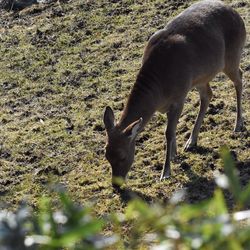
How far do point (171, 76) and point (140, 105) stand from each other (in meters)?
0.42

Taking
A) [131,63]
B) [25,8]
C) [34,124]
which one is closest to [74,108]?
[34,124]

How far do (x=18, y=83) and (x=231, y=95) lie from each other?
123 inches

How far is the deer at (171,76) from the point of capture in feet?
21.5

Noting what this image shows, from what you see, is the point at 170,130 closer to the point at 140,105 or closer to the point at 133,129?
the point at 140,105

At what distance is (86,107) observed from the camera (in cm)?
864

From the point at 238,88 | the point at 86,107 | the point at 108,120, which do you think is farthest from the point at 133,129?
the point at 86,107

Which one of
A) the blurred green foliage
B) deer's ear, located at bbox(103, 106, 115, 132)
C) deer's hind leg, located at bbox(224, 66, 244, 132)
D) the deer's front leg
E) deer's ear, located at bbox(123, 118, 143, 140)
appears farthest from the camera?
deer's hind leg, located at bbox(224, 66, 244, 132)

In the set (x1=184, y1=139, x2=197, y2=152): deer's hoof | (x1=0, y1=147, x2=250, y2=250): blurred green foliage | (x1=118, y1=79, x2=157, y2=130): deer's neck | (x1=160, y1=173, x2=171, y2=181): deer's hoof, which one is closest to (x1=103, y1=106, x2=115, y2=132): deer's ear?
(x1=118, y1=79, x2=157, y2=130): deer's neck

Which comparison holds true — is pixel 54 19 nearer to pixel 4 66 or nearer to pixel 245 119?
pixel 4 66

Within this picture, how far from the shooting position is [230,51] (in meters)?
7.39

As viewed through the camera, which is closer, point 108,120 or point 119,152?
point 119,152

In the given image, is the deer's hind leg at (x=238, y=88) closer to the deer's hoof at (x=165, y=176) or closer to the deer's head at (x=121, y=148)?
the deer's hoof at (x=165, y=176)

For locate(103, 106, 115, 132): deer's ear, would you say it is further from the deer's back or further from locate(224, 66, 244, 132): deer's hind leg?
locate(224, 66, 244, 132): deer's hind leg

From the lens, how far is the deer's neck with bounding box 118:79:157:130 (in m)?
6.76
